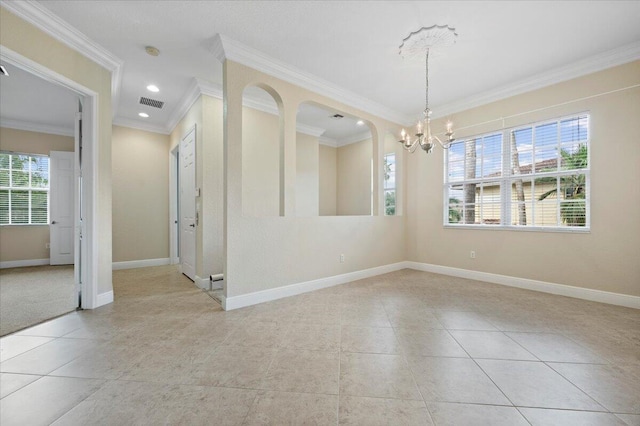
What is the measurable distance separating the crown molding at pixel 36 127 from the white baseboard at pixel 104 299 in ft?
15.1

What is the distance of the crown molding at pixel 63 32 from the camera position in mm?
2307

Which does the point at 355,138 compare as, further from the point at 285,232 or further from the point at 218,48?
the point at 218,48

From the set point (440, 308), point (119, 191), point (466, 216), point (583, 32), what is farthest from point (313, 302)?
point (119, 191)

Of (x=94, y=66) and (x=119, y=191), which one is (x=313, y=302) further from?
(x=119, y=191)

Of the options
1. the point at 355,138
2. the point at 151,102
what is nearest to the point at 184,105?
the point at 151,102

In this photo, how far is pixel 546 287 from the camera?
12.1 feet

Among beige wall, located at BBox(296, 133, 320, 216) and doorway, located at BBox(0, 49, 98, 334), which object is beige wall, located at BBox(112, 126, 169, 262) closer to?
doorway, located at BBox(0, 49, 98, 334)

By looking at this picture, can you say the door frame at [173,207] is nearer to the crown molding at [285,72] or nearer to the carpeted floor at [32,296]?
the carpeted floor at [32,296]

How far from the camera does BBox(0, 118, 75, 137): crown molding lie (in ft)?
16.9

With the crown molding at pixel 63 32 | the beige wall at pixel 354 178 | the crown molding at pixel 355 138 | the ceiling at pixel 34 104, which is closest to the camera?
the crown molding at pixel 63 32

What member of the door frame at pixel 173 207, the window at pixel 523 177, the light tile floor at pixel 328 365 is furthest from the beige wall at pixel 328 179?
the light tile floor at pixel 328 365

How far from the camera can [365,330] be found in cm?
253

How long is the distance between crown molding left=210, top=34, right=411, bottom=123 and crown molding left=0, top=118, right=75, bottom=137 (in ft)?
16.4

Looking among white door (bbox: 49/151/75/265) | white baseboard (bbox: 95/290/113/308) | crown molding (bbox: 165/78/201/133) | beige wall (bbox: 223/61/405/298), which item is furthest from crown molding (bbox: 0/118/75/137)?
beige wall (bbox: 223/61/405/298)
